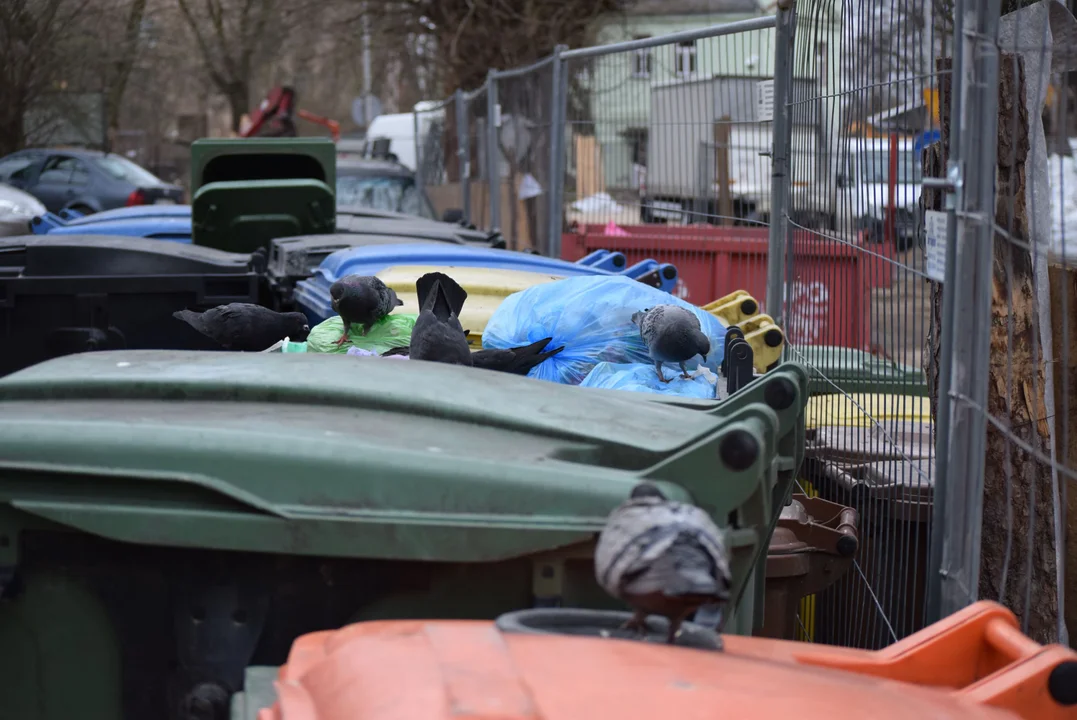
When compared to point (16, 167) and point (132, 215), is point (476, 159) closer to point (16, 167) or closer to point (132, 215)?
point (132, 215)

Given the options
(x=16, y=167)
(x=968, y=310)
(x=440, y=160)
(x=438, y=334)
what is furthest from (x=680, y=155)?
(x=16, y=167)

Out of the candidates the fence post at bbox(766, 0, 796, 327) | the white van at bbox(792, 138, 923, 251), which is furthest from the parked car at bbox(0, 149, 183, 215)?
the white van at bbox(792, 138, 923, 251)

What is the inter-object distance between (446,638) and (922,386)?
349cm

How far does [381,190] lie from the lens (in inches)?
611

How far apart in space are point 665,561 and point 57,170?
66.5 ft

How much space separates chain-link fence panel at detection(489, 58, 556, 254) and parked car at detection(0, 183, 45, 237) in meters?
5.23

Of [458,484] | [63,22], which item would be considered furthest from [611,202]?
[63,22]

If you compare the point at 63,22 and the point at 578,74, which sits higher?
the point at 63,22

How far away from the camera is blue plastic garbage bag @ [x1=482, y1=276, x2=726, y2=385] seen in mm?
4832

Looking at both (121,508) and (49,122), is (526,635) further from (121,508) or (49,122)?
(49,122)

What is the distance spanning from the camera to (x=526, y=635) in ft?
6.47

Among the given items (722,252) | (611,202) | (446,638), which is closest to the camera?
(446,638)

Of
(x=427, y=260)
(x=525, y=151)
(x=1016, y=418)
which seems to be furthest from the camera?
(x=525, y=151)

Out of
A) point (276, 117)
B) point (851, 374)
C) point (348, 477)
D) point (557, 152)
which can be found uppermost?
point (276, 117)
